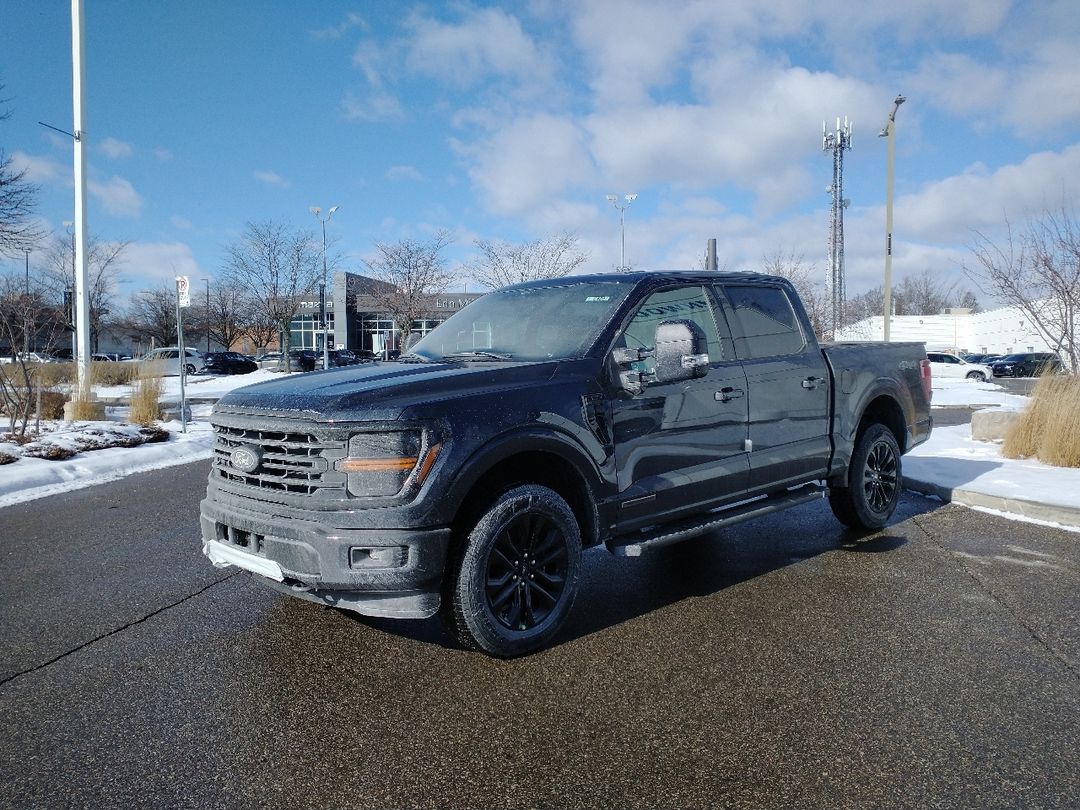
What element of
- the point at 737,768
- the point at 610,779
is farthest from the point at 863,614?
the point at 610,779

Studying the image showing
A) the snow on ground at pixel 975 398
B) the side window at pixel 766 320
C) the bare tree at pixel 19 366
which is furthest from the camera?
the snow on ground at pixel 975 398

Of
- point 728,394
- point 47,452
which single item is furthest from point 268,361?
point 728,394

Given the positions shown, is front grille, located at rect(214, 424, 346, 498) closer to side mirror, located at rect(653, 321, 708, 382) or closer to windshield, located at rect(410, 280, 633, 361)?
windshield, located at rect(410, 280, 633, 361)

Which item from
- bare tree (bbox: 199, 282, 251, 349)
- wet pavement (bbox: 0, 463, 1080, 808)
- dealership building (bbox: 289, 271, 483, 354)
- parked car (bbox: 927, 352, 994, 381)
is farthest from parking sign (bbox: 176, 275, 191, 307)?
bare tree (bbox: 199, 282, 251, 349)

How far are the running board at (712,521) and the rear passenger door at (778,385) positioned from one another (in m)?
0.10

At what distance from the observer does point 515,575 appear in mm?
3762

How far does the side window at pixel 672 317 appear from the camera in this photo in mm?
4562

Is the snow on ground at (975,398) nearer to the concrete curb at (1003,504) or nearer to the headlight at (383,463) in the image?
the concrete curb at (1003,504)

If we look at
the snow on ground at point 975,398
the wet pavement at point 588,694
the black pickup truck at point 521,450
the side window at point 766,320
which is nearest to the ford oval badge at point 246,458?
the black pickup truck at point 521,450

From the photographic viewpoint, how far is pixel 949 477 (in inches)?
320

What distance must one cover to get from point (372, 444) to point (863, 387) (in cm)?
417

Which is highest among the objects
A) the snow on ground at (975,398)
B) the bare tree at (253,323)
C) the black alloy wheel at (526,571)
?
the bare tree at (253,323)

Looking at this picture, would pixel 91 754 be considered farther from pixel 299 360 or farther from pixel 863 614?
pixel 299 360

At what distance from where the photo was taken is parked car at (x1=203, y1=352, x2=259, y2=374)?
45.4 m
